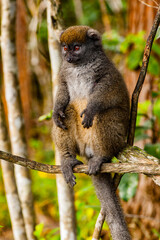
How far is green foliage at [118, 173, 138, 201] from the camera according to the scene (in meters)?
4.13

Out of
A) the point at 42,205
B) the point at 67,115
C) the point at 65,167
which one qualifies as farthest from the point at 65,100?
the point at 42,205

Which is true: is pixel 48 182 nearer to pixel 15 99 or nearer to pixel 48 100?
pixel 48 100

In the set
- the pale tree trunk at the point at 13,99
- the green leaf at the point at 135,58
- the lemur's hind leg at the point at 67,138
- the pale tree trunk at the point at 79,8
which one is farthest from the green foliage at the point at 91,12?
the lemur's hind leg at the point at 67,138

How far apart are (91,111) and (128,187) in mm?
1231

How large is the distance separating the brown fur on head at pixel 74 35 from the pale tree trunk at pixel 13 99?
1.12 metres

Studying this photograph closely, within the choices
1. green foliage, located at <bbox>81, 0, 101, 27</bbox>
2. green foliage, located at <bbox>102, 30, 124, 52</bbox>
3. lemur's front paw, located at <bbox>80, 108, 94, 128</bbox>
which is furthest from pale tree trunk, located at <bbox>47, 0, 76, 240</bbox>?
green foliage, located at <bbox>81, 0, 101, 27</bbox>

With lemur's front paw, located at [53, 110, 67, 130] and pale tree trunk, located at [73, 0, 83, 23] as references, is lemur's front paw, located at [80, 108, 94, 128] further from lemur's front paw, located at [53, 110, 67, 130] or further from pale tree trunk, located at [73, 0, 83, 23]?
pale tree trunk, located at [73, 0, 83, 23]

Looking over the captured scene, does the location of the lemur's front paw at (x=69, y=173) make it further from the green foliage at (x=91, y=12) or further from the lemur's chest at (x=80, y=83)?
the green foliage at (x=91, y=12)

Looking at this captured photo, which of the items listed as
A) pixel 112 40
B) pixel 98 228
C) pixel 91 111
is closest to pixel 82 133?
pixel 91 111

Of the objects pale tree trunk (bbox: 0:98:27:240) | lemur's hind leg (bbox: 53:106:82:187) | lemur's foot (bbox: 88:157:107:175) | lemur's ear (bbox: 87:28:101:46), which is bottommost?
pale tree trunk (bbox: 0:98:27:240)

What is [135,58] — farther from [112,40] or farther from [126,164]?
[126,164]

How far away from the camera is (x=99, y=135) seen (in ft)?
12.3

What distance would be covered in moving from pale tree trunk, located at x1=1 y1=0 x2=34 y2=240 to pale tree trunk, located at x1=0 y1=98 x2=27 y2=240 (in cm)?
13

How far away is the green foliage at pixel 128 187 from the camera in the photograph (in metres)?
4.13
